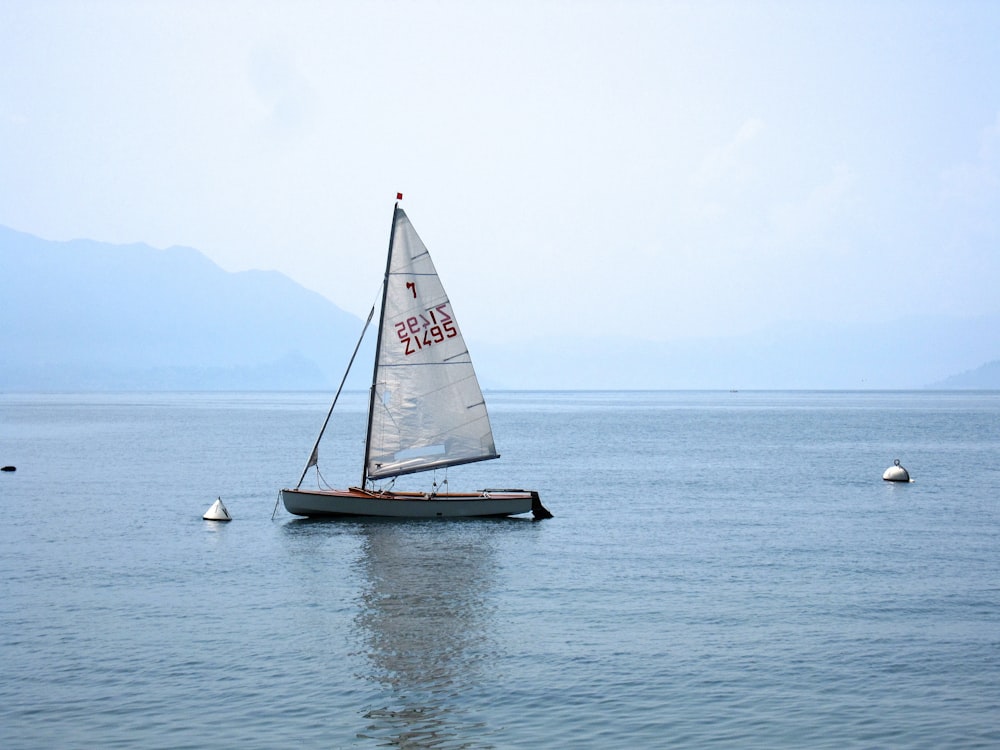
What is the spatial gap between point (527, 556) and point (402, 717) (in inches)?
905

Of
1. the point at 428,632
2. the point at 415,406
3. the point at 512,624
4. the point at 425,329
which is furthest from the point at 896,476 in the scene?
the point at 428,632

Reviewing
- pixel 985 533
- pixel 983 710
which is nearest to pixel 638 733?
pixel 983 710

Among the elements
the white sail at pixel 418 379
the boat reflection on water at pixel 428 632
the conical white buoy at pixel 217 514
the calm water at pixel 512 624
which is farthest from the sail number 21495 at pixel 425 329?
the conical white buoy at pixel 217 514

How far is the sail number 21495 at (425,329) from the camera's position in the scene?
56812 mm

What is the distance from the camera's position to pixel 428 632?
1313 inches

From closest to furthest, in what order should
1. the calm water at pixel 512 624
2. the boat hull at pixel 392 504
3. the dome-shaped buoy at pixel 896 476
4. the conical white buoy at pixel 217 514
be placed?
the calm water at pixel 512 624, the boat hull at pixel 392 504, the conical white buoy at pixel 217 514, the dome-shaped buoy at pixel 896 476

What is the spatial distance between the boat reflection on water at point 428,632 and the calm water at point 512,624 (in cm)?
11

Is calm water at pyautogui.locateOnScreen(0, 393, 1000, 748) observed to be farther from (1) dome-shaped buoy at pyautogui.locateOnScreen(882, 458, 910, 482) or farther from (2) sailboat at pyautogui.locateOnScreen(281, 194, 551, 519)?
(1) dome-shaped buoy at pyautogui.locateOnScreen(882, 458, 910, 482)

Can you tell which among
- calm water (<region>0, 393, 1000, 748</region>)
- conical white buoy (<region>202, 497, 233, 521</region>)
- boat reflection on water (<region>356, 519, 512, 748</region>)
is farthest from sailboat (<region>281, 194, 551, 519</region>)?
conical white buoy (<region>202, 497, 233, 521</region>)

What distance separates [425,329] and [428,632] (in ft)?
85.3

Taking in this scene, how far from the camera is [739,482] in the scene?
275ft

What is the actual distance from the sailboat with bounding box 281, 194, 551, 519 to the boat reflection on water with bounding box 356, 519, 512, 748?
3010mm

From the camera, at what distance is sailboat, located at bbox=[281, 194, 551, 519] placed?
56.3 meters

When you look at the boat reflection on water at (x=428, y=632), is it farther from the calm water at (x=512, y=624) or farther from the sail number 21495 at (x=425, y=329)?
the sail number 21495 at (x=425, y=329)
